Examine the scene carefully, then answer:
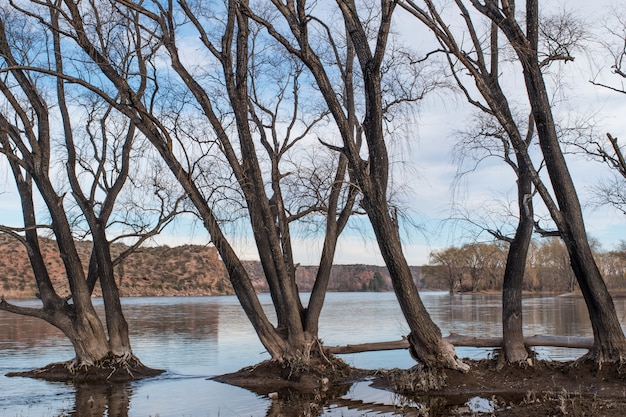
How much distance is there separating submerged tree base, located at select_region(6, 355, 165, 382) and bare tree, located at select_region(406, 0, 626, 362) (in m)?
8.73

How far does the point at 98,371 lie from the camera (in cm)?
1432

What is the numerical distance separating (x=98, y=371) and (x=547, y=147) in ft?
31.6

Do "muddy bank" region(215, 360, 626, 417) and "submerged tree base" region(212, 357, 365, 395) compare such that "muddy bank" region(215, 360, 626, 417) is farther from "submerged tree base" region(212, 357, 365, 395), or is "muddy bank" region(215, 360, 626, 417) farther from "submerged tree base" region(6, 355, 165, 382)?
"submerged tree base" region(6, 355, 165, 382)

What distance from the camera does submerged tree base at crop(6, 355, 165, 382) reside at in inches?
558

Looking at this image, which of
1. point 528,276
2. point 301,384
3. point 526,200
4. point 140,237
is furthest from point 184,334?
point 528,276

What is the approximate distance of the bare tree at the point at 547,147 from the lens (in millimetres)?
11195

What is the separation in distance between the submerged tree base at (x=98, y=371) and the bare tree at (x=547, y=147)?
8728 millimetres

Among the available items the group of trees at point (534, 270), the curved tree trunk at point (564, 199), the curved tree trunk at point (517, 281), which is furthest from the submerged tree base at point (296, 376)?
the group of trees at point (534, 270)

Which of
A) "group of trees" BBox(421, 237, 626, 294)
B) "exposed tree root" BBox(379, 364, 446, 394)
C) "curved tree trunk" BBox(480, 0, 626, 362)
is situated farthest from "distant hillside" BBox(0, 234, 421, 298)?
"curved tree trunk" BBox(480, 0, 626, 362)

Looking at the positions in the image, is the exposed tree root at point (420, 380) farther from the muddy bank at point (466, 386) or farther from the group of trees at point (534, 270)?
the group of trees at point (534, 270)

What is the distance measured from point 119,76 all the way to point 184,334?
1565 cm

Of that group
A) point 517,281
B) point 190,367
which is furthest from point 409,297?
point 190,367

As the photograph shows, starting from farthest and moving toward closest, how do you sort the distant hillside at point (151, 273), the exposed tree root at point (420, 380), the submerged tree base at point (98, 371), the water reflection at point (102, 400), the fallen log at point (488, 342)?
the distant hillside at point (151, 273) → the submerged tree base at point (98, 371) → the fallen log at point (488, 342) → the exposed tree root at point (420, 380) → the water reflection at point (102, 400)

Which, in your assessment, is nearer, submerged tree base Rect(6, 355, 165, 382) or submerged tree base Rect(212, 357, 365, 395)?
submerged tree base Rect(212, 357, 365, 395)
